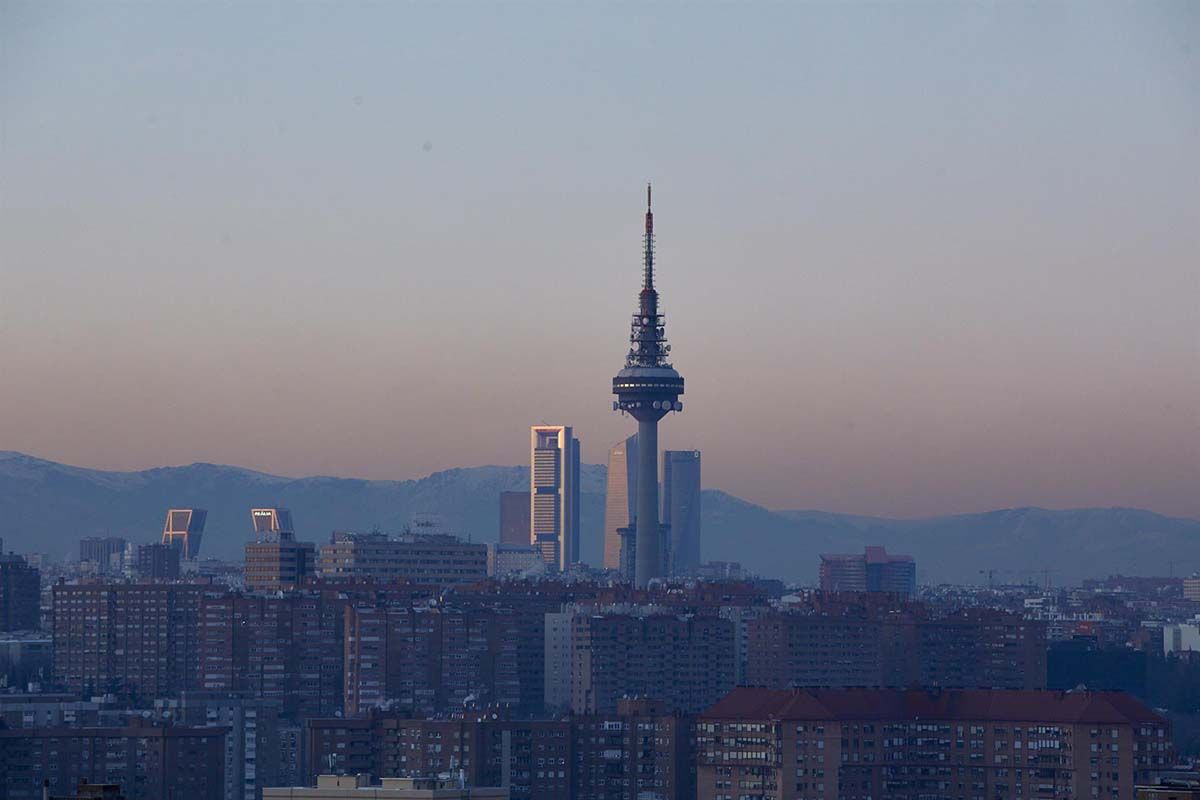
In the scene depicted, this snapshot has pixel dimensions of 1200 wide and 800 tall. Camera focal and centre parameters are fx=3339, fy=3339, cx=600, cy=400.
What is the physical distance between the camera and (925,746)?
72500 mm

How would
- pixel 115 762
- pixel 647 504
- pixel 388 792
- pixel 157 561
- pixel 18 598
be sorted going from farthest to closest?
pixel 157 561
pixel 647 504
pixel 18 598
pixel 115 762
pixel 388 792

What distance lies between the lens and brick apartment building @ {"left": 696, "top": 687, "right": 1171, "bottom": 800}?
68.8m

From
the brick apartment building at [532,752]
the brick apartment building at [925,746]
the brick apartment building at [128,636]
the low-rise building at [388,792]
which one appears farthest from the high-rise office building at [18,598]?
the low-rise building at [388,792]

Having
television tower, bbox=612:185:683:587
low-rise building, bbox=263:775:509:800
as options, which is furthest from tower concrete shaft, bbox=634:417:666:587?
low-rise building, bbox=263:775:509:800

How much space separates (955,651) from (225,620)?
23.6m

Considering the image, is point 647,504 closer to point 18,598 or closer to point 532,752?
point 18,598

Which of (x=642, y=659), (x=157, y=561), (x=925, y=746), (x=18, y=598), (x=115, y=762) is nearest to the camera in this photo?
(x=115, y=762)

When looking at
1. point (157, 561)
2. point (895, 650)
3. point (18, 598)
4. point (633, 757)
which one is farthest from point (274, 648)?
point (157, 561)

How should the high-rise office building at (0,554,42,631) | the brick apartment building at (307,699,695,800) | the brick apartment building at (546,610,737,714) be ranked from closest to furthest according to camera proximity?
the brick apartment building at (307,699,695,800) → the brick apartment building at (546,610,737,714) → the high-rise office building at (0,554,42,631)

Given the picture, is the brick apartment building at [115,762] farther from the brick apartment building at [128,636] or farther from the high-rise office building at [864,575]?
the high-rise office building at [864,575]

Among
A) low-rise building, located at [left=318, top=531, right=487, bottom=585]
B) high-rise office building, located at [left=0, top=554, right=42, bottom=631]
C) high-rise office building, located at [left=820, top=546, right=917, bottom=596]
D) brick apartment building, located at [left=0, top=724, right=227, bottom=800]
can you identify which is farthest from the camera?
high-rise office building, located at [left=820, top=546, right=917, bottom=596]

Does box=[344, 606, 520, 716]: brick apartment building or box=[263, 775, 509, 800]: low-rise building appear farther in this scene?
box=[344, 606, 520, 716]: brick apartment building

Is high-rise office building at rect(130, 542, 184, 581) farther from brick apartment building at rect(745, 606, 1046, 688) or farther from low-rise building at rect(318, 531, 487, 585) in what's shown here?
brick apartment building at rect(745, 606, 1046, 688)

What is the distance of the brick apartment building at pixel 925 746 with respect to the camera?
226 feet
